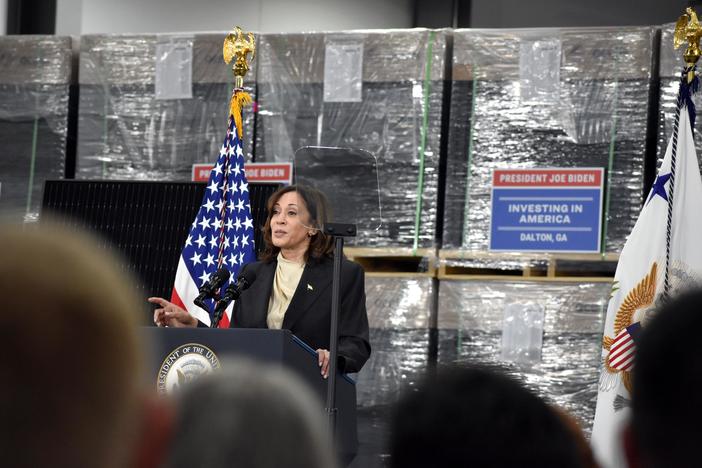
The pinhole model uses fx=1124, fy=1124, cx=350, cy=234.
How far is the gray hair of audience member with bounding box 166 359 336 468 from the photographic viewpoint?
76 cm

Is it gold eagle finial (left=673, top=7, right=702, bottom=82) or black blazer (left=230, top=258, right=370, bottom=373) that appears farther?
gold eagle finial (left=673, top=7, right=702, bottom=82)

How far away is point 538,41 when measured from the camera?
6535 millimetres

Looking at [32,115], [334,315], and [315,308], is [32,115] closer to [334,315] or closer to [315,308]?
[315,308]

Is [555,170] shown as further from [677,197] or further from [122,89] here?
[122,89]

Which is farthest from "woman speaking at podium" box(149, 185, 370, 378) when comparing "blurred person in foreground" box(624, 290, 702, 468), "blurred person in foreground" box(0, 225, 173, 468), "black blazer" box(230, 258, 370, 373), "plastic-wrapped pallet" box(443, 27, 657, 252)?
"blurred person in foreground" box(0, 225, 173, 468)

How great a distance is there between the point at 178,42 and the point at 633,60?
9.09ft

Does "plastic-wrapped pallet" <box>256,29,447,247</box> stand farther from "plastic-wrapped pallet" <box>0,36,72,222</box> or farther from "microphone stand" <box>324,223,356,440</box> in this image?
"microphone stand" <box>324,223,356,440</box>

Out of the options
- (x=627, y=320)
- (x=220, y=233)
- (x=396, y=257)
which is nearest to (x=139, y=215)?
(x=220, y=233)

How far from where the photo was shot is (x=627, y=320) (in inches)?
196

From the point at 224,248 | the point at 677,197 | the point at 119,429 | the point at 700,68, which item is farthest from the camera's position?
the point at 700,68

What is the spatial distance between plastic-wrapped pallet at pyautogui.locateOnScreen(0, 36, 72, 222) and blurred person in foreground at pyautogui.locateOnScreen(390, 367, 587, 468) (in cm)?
645

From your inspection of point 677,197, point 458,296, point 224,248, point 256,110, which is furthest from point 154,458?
point 256,110

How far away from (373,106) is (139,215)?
152cm

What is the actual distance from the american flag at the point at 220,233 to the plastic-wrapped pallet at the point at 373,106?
2.80ft
